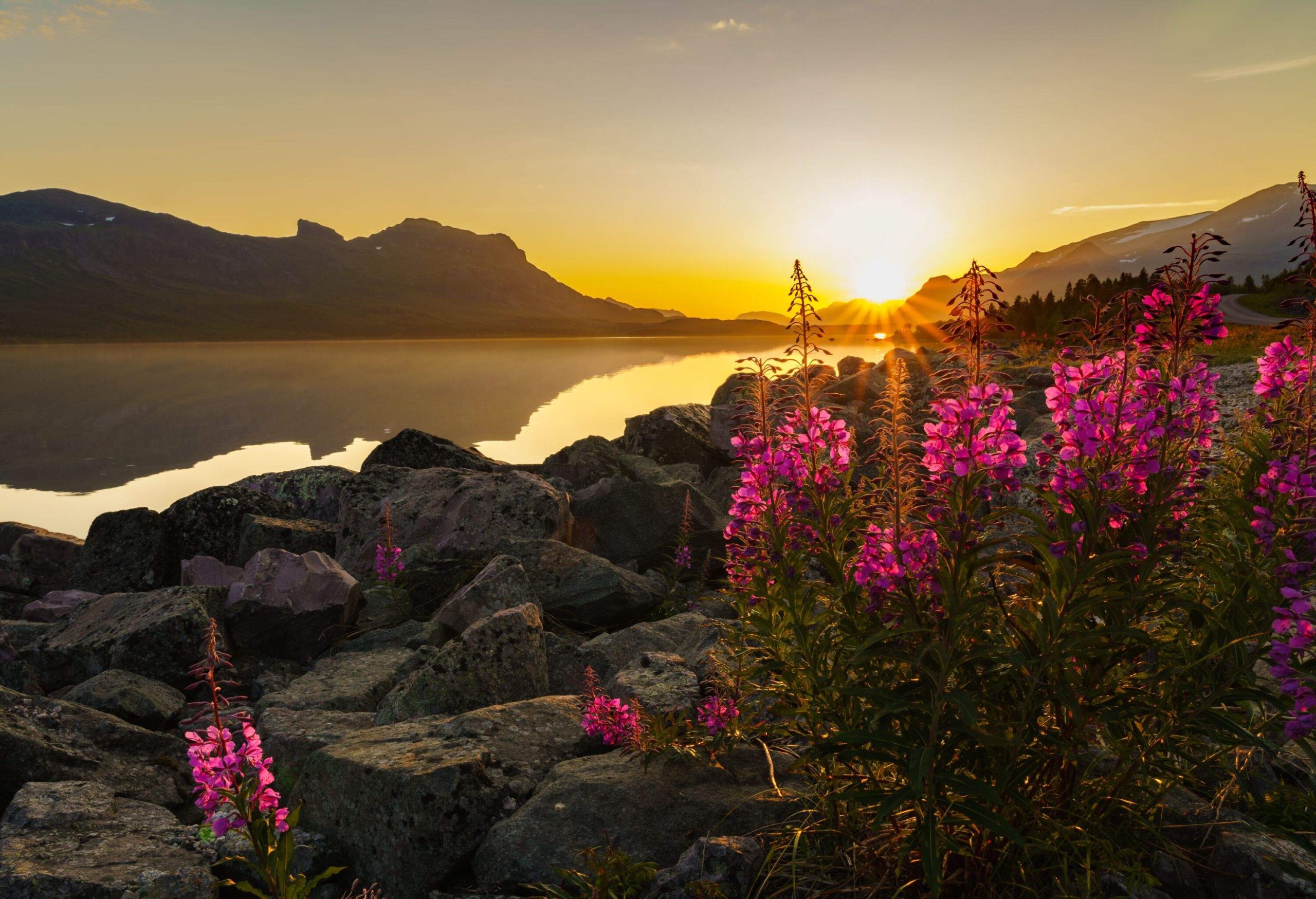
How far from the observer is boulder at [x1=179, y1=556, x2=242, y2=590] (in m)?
11.8

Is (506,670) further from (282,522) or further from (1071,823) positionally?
(282,522)

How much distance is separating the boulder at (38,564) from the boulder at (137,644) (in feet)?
18.9

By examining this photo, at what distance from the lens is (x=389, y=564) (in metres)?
10.3

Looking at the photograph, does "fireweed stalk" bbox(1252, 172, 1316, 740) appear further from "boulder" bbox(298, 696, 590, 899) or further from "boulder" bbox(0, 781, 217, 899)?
"boulder" bbox(0, 781, 217, 899)

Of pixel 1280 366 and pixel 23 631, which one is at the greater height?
pixel 1280 366

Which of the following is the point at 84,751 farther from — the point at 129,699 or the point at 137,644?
the point at 137,644

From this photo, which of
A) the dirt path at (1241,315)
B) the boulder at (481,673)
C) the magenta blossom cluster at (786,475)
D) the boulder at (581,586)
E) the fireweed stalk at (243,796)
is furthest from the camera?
Answer: the dirt path at (1241,315)

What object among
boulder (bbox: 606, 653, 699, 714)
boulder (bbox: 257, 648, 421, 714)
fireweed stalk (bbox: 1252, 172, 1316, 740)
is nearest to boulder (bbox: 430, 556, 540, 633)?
boulder (bbox: 257, 648, 421, 714)

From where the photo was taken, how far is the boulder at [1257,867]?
3.75m

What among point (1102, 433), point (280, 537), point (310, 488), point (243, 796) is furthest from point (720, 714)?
point (310, 488)

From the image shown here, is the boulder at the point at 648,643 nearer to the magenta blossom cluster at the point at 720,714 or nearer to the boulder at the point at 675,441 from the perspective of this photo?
the magenta blossom cluster at the point at 720,714

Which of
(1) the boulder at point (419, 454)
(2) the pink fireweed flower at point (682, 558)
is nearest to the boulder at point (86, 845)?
(2) the pink fireweed flower at point (682, 558)

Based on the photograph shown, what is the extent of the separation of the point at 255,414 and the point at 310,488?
30395mm

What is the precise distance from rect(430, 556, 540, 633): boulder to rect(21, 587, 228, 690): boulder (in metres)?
2.70
